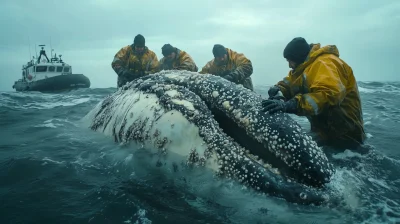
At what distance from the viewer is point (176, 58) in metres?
11.3

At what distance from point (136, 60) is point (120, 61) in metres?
0.50

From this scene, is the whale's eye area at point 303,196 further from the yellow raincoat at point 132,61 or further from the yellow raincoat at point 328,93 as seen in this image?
the yellow raincoat at point 132,61

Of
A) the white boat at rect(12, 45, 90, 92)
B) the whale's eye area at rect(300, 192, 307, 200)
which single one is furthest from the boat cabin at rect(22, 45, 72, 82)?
the whale's eye area at rect(300, 192, 307, 200)

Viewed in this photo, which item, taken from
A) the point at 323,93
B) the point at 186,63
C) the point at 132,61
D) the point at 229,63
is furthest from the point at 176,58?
the point at 323,93

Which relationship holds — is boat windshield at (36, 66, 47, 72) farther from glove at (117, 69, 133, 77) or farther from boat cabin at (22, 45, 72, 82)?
glove at (117, 69, 133, 77)

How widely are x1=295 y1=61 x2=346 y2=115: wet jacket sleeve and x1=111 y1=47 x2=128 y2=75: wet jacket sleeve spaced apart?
681 centimetres

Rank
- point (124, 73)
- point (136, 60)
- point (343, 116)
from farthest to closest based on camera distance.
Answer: point (136, 60)
point (124, 73)
point (343, 116)

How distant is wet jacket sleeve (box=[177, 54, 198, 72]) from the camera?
36.0 ft

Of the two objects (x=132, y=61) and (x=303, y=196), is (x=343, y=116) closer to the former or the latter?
(x=303, y=196)

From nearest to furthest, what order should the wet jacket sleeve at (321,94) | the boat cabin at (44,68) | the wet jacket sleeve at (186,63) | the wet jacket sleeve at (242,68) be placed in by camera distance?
the wet jacket sleeve at (321,94) < the wet jacket sleeve at (242,68) < the wet jacket sleeve at (186,63) < the boat cabin at (44,68)

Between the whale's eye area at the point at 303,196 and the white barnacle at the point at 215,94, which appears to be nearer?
the whale's eye area at the point at 303,196

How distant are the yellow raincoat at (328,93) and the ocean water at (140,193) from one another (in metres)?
0.44

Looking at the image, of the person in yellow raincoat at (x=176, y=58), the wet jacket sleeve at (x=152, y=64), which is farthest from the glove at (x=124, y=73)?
the person in yellow raincoat at (x=176, y=58)

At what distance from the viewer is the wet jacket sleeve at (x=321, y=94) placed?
4.03 metres
